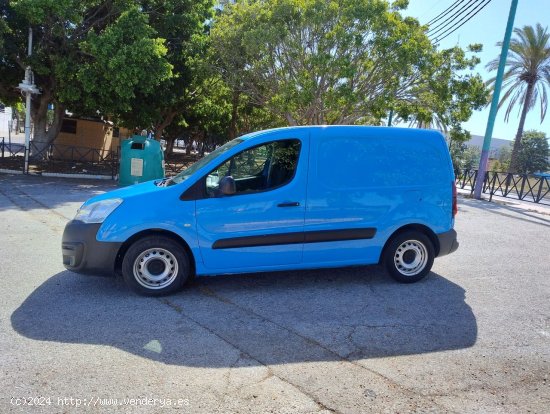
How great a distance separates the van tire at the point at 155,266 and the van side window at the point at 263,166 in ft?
2.90

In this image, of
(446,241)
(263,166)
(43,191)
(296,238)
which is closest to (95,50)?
(43,191)

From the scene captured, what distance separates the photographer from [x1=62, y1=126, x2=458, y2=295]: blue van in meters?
4.43

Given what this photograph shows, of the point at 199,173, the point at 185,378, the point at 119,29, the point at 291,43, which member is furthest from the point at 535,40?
the point at 185,378

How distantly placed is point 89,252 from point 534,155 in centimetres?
5009

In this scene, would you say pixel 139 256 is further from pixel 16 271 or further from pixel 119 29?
pixel 119 29

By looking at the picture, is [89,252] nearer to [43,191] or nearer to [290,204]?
[290,204]

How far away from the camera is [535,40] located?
80.7 feet

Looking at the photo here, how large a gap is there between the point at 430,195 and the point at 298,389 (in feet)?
10.0

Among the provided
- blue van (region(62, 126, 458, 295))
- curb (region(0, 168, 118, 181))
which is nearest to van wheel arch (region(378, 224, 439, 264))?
blue van (region(62, 126, 458, 295))

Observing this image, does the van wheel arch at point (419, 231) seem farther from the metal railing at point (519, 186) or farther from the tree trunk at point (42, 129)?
the tree trunk at point (42, 129)

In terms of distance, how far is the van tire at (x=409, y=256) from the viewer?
512 centimetres

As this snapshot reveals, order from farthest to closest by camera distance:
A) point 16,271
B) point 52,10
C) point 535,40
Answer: point 535,40 < point 52,10 < point 16,271

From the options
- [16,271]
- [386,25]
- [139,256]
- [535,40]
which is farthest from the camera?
[535,40]

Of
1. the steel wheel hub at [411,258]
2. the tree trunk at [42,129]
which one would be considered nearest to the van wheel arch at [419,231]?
the steel wheel hub at [411,258]
